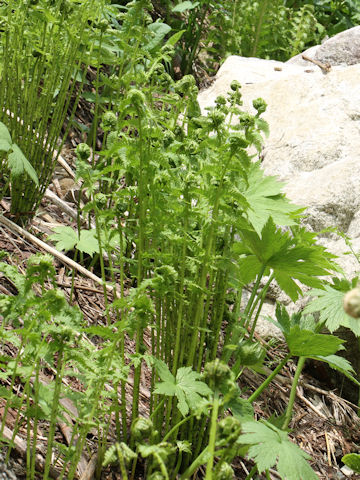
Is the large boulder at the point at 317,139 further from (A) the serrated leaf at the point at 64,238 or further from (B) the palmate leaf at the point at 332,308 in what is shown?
(A) the serrated leaf at the point at 64,238

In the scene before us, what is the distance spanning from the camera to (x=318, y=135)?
278 centimetres

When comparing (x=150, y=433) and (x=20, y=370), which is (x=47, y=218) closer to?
(x=20, y=370)

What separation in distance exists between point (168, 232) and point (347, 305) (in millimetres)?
781

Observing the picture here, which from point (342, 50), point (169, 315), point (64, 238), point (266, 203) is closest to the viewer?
point (169, 315)

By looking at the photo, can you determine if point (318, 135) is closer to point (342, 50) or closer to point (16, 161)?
point (342, 50)

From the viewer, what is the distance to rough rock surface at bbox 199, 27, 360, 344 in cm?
250

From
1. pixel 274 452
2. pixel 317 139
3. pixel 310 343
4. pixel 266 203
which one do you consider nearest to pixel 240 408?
pixel 274 452

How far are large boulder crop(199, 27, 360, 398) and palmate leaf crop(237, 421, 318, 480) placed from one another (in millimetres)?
982

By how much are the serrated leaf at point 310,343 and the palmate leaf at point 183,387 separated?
346mm

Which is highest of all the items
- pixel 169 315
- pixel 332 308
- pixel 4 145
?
pixel 4 145

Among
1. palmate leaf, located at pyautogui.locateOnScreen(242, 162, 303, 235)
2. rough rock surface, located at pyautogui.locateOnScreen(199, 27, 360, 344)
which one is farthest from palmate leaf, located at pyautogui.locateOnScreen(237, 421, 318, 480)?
rough rock surface, located at pyautogui.locateOnScreen(199, 27, 360, 344)

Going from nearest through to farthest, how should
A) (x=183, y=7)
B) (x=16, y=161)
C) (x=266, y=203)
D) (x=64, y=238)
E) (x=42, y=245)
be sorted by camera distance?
1. (x=266, y=203)
2. (x=16, y=161)
3. (x=64, y=238)
4. (x=42, y=245)
5. (x=183, y=7)

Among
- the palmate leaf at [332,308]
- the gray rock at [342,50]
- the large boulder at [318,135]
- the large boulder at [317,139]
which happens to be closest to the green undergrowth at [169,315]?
the palmate leaf at [332,308]

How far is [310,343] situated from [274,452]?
32 cm
